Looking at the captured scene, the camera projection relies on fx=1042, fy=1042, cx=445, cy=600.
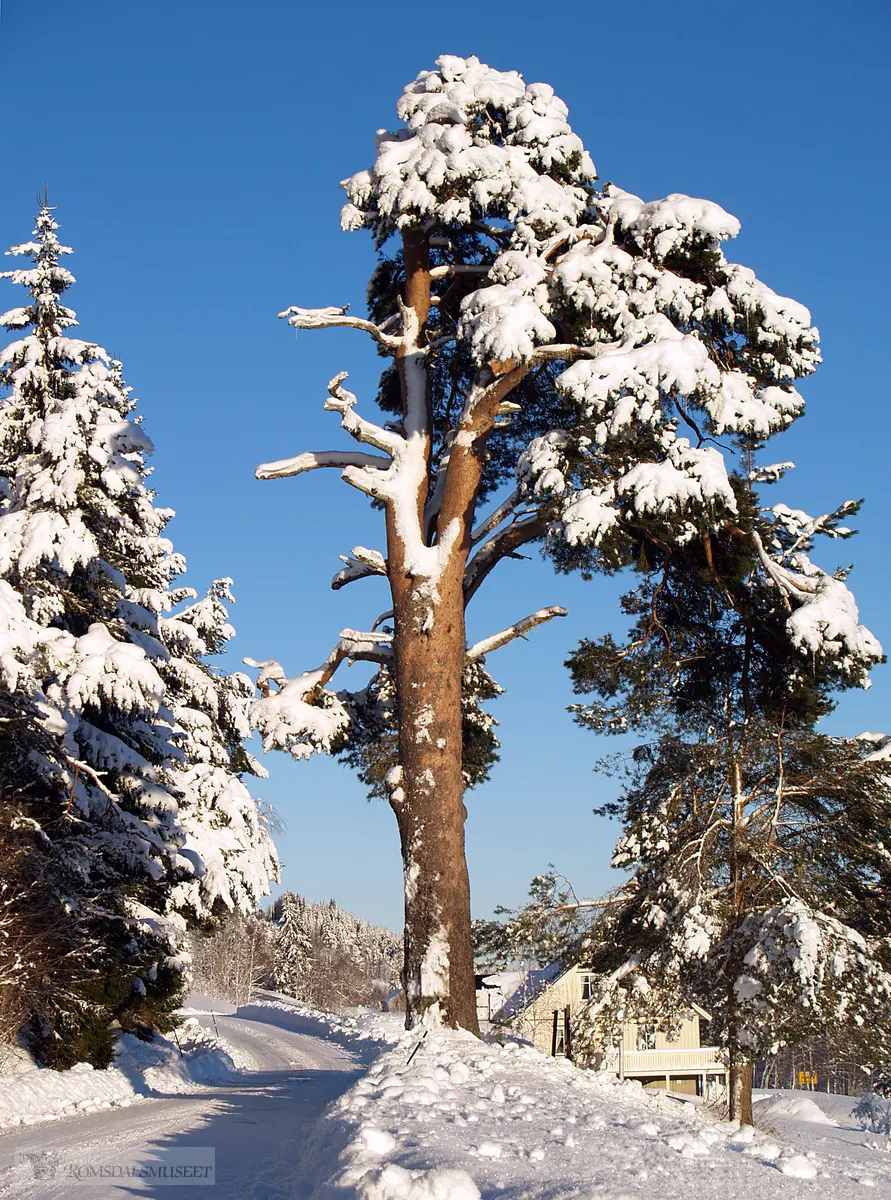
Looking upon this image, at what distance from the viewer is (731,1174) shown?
4.79 m

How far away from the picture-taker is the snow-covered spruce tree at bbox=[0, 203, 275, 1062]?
13078 millimetres

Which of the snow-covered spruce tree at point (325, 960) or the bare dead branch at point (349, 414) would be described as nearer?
the bare dead branch at point (349, 414)

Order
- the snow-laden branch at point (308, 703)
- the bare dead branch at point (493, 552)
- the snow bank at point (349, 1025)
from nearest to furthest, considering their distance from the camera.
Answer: the snow-laden branch at point (308, 703)
the bare dead branch at point (493, 552)
the snow bank at point (349, 1025)

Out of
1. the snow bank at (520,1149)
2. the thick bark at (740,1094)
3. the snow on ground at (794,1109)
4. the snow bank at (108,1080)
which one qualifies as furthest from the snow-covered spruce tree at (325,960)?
the snow bank at (520,1149)

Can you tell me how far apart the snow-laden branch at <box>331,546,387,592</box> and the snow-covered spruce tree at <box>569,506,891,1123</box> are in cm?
278

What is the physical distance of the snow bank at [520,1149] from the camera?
4.24 m

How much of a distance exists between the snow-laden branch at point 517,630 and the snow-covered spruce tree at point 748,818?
972 mm

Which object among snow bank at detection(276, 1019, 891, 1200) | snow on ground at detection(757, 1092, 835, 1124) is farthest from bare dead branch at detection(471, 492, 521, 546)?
snow on ground at detection(757, 1092, 835, 1124)

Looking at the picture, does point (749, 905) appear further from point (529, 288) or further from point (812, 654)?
point (529, 288)

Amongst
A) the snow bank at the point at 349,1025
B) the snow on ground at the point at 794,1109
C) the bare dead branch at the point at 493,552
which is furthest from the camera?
the snow on ground at the point at 794,1109

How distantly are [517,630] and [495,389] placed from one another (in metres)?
2.80

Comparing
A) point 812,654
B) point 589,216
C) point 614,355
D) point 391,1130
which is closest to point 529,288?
point 614,355

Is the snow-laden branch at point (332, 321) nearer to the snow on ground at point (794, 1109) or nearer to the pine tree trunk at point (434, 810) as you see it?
the pine tree trunk at point (434, 810)

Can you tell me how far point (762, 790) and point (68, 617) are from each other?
1019 centimetres
